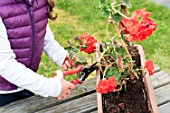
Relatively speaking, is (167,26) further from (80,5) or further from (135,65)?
(135,65)

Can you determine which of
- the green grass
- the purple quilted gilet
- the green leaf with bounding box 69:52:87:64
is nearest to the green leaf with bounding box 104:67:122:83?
Result: the green leaf with bounding box 69:52:87:64

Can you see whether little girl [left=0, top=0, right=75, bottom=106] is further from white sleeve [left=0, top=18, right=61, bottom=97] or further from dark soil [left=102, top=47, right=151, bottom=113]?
dark soil [left=102, top=47, right=151, bottom=113]

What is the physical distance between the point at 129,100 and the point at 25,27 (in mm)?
539

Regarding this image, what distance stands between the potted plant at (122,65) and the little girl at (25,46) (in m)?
0.17

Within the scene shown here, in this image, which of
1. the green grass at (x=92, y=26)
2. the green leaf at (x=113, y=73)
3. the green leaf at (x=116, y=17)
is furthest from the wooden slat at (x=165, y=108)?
the green grass at (x=92, y=26)

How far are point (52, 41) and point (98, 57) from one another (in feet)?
0.89

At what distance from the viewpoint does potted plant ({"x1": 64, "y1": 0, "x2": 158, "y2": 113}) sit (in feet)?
5.00

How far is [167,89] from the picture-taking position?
1.96m

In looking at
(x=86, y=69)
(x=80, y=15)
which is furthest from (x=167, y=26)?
(x=86, y=69)

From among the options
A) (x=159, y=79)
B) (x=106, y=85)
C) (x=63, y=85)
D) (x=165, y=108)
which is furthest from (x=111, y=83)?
(x=159, y=79)

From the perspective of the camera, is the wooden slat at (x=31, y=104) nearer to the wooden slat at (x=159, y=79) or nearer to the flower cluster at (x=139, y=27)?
the wooden slat at (x=159, y=79)

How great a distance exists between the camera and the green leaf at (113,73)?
1648 mm

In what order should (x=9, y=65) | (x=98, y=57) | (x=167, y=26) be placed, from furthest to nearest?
(x=167, y=26)
(x=98, y=57)
(x=9, y=65)

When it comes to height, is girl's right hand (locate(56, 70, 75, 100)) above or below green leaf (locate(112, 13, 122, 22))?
below
